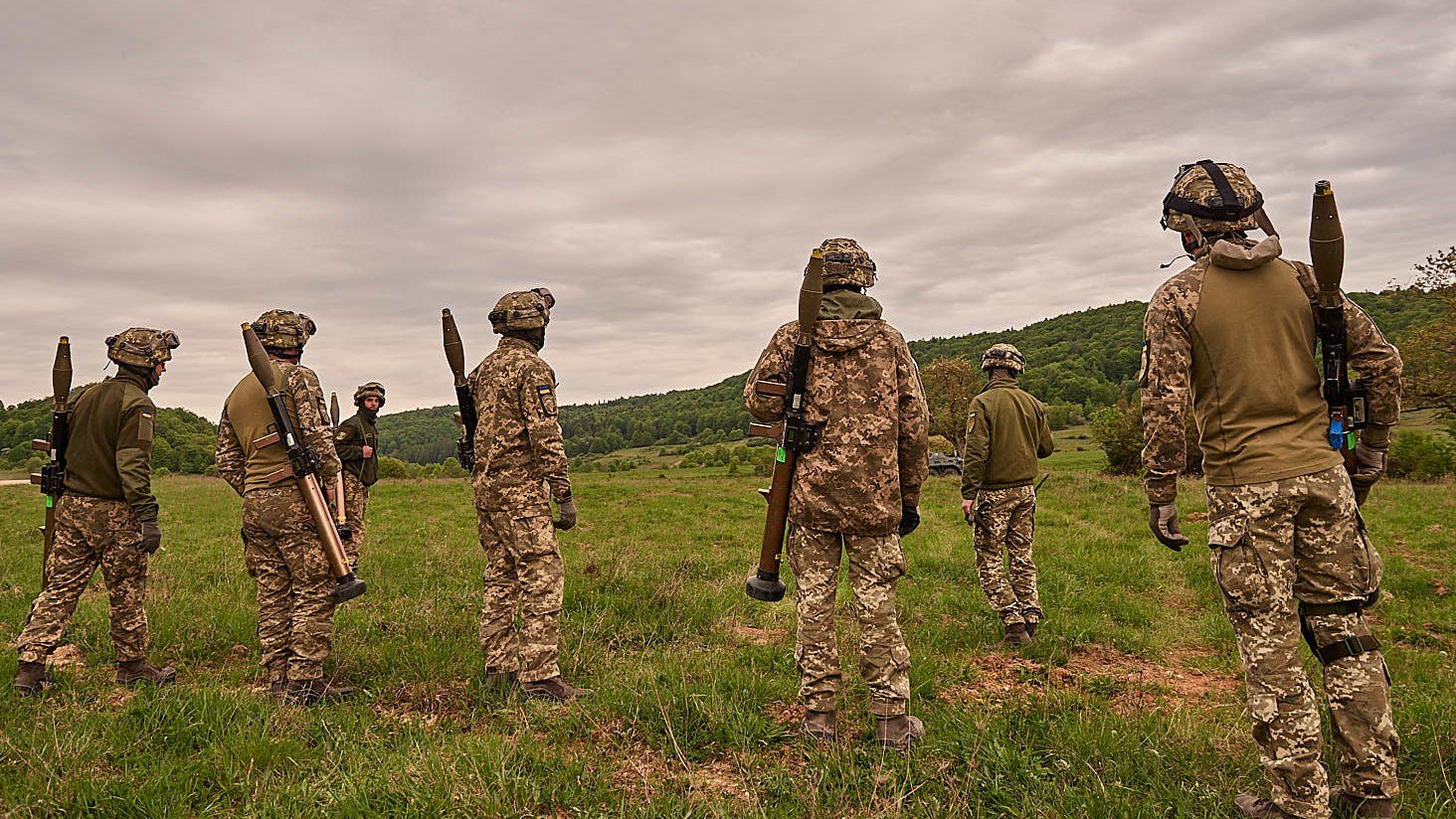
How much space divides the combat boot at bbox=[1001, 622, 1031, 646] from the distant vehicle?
3535 cm

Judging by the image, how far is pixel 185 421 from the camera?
77.4 metres

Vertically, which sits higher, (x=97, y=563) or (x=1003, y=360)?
(x=1003, y=360)

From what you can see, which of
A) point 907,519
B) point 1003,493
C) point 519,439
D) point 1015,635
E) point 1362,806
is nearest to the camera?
point 1362,806

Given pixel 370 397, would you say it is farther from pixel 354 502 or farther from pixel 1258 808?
pixel 1258 808

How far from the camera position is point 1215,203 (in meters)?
3.86

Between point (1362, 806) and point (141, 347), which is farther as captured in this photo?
point (141, 347)

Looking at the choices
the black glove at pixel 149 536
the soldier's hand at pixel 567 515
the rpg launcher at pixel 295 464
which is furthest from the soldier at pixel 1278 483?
the black glove at pixel 149 536

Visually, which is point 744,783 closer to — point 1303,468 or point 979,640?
point 1303,468

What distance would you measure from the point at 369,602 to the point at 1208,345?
29.0ft

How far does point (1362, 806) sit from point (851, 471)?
288 cm

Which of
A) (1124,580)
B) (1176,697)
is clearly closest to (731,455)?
(1124,580)

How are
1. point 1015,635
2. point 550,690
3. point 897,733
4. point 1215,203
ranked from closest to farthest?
point 1215,203 < point 897,733 < point 550,690 < point 1015,635

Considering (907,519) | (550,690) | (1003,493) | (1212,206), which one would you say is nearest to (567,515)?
(550,690)

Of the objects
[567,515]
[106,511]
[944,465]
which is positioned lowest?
[944,465]
